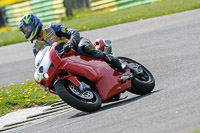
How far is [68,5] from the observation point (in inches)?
889

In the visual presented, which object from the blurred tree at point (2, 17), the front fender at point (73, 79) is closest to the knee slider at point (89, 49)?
the front fender at point (73, 79)

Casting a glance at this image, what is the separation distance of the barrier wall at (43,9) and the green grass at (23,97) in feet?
39.7

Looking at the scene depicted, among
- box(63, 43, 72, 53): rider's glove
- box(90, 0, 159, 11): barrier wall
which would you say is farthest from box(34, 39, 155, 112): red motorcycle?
box(90, 0, 159, 11): barrier wall

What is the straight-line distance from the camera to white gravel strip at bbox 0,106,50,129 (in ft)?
26.3

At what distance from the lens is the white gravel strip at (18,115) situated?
8008mm

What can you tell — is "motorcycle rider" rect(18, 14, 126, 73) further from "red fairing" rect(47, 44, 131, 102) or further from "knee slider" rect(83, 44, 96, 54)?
"red fairing" rect(47, 44, 131, 102)

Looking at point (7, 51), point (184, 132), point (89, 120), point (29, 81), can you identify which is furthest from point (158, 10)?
point (184, 132)

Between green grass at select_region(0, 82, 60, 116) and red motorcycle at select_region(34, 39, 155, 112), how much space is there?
5.71 ft

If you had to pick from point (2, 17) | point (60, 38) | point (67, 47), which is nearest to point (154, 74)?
point (60, 38)

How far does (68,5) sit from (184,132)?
61.7 ft

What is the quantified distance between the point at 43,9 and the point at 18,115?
48.8ft

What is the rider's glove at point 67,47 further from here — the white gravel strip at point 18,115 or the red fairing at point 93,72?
the white gravel strip at point 18,115

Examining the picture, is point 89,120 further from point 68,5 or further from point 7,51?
point 68,5

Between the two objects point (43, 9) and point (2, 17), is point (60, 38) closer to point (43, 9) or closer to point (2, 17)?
point (43, 9)
